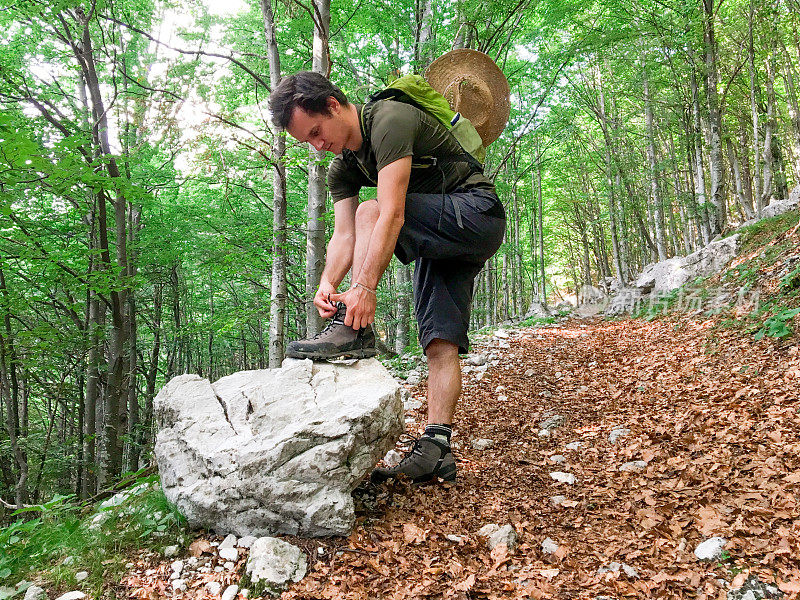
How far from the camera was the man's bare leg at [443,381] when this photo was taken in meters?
2.83

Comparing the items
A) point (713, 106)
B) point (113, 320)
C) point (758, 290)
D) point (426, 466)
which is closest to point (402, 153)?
point (426, 466)

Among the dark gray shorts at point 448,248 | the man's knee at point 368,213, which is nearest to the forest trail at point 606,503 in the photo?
the dark gray shorts at point 448,248

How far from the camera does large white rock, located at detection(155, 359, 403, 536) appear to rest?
2.12m

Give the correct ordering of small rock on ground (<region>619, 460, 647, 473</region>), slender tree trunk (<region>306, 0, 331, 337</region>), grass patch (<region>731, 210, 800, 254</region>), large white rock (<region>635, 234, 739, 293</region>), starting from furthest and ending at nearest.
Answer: large white rock (<region>635, 234, 739, 293</region>), grass patch (<region>731, 210, 800, 254</region>), slender tree trunk (<region>306, 0, 331, 337</region>), small rock on ground (<region>619, 460, 647, 473</region>)

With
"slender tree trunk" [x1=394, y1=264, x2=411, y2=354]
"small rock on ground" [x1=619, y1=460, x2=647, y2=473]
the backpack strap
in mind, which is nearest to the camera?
the backpack strap

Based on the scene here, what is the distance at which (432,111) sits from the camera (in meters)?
2.82

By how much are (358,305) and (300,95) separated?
1.16 metres

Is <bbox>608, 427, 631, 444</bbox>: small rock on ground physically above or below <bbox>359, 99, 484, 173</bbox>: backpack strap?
below

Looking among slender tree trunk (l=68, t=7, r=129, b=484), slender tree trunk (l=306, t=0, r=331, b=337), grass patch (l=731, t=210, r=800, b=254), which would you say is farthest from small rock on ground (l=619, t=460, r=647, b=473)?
grass patch (l=731, t=210, r=800, b=254)

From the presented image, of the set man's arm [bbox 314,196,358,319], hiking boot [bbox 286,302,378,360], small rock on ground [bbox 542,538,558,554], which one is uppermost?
man's arm [bbox 314,196,358,319]

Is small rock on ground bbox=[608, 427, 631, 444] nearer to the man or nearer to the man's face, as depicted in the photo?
the man

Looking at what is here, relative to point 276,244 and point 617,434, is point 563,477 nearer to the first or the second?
point 617,434

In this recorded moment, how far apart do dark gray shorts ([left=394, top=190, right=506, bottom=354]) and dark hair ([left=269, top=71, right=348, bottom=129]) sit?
28.0 inches

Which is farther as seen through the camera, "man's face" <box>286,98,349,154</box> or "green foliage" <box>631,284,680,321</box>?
"green foliage" <box>631,284,680,321</box>
